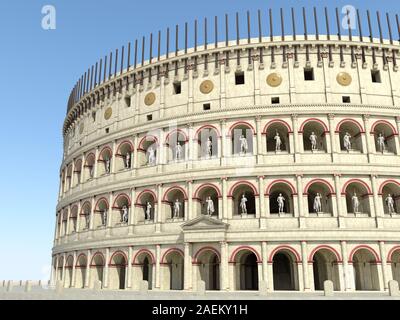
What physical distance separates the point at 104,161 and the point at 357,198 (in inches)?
911

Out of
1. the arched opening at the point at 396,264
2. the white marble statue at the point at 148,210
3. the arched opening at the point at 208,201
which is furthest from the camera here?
the white marble statue at the point at 148,210

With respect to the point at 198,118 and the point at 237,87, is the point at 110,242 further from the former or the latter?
the point at 237,87

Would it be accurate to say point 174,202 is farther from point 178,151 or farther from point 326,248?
point 326,248

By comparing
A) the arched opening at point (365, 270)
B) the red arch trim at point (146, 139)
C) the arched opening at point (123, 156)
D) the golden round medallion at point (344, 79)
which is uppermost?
the golden round medallion at point (344, 79)

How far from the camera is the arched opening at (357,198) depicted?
26.3 m

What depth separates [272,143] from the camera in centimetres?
3056

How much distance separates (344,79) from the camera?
28.8 metres

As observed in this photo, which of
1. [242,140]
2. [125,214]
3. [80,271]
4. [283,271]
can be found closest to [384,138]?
[242,140]

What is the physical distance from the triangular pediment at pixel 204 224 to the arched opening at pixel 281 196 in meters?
4.53

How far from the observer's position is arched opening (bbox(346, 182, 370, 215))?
26342 millimetres

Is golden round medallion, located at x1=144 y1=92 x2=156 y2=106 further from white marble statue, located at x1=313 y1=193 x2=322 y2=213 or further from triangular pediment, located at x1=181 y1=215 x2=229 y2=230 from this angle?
white marble statue, located at x1=313 y1=193 x2=322 y2=213

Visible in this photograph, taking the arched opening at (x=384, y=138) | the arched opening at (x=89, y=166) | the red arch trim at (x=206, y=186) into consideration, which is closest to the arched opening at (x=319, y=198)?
the arched opening at (x=384, y=138)

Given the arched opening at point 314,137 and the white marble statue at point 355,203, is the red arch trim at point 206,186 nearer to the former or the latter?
the arched opening at point 314,137
